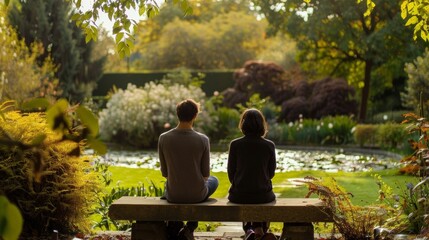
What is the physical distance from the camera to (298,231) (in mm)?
5793

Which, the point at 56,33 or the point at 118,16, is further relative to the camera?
the point at 56,33

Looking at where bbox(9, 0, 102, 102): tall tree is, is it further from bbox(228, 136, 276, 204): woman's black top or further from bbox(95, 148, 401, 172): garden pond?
bbox(228, 136, 276, 204): woman's black top

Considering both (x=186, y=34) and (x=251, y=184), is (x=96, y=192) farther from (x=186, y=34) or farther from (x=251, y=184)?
(x=186, y=34)

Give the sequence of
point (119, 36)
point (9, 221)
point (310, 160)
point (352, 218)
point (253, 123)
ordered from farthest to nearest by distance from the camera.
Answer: point (310, 160) → point (119, 36) → point (253, 123) → point (352, 218) → point (9, 221)

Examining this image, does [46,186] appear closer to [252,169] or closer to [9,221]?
[252,169]

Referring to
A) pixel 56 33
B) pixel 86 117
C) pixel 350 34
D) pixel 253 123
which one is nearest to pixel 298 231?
pixel 253 123

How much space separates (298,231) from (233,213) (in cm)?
49

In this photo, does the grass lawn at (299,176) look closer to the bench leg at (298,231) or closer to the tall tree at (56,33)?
the bench leg at (298,231)

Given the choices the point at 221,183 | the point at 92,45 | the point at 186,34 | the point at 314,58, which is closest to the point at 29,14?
the point at 92,45

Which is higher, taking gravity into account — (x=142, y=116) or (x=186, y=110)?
(x=186, y=110)

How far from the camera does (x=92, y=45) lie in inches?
1097

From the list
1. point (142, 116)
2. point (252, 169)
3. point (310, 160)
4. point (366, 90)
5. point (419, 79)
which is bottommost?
point (310, 160)

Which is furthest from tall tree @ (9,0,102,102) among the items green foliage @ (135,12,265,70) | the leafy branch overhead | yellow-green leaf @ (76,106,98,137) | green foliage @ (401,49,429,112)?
yellow-green leaf @ (76,106,98,137)

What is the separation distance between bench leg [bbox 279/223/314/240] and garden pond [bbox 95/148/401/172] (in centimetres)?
659
